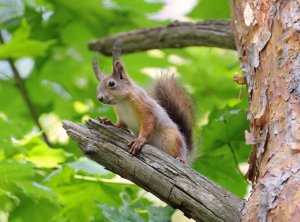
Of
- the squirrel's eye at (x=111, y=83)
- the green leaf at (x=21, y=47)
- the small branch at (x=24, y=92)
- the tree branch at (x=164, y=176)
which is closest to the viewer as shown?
the tree branch at (x=164, y=176)

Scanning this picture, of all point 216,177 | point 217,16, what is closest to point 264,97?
point 216,177

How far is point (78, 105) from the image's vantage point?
175 inches

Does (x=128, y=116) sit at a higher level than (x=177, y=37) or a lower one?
lower

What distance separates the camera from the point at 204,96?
4.29 metres

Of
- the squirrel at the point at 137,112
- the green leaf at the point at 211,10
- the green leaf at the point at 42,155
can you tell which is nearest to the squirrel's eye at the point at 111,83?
the squirrel at the point at 137,112

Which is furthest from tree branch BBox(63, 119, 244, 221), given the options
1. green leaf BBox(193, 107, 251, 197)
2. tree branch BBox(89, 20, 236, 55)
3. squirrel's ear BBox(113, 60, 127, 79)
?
tree branch BBox(89, 20, 236, 55)

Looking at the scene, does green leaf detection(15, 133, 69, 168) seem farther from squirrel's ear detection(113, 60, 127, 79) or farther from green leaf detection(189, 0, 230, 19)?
green leaf detection(189, 0, 230, 19)

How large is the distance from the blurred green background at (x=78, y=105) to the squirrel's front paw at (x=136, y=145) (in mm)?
382

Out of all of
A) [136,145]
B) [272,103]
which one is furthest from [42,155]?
[272,103]

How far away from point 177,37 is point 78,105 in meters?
1.10

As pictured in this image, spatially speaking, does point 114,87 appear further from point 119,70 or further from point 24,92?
point 24,92

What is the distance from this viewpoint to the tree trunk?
2141 millimetres

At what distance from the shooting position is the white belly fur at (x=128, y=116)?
9.56 feet

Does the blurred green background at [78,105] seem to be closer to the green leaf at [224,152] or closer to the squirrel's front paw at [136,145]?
the green leaf at [224,152]
